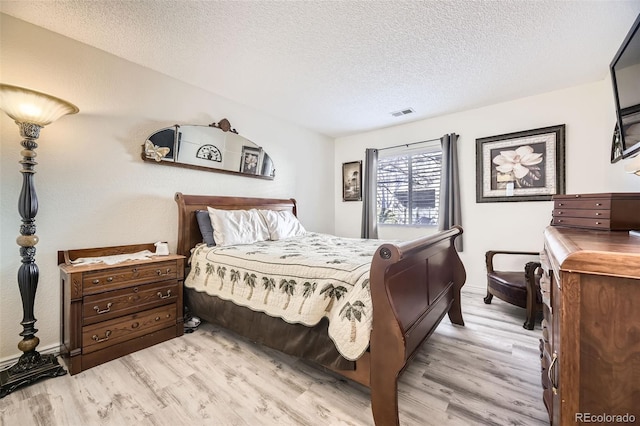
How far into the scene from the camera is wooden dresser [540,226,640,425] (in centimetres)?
63

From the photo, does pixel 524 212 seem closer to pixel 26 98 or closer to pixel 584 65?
pixel 584 65

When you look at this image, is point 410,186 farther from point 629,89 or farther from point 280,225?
point 629,89

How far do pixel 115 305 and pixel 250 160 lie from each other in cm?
218

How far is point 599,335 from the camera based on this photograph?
66 centimetres

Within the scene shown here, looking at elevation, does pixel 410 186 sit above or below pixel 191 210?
above

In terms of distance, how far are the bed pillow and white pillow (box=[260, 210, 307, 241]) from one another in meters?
0.68

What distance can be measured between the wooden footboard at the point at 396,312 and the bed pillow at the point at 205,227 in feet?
6.43

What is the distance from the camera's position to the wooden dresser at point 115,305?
1793 millimetres

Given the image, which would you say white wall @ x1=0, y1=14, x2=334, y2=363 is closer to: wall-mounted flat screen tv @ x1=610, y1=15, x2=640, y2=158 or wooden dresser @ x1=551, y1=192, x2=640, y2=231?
wooden dresser @ x1=551, y1=192, x2=640, y2=231

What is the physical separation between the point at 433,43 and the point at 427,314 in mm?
2208

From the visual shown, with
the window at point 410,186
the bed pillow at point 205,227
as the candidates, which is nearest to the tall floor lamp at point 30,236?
the bed pillow at point 205,227

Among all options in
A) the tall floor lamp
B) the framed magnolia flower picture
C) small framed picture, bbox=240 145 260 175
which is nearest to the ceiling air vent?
the framed magnolia flower picture

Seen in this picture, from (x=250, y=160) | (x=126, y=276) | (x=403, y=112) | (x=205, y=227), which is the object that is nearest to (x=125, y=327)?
(x=126, y=276)

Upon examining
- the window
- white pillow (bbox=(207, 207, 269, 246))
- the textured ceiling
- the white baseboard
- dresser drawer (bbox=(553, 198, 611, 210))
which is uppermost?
the textured ceiling
